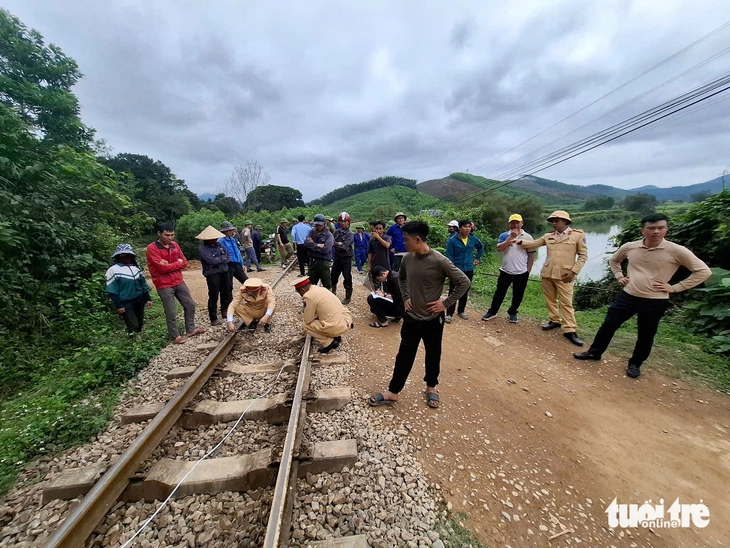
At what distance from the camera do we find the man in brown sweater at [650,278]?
128 inches

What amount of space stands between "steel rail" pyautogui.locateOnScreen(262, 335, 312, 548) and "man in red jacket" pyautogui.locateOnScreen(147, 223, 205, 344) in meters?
2.70

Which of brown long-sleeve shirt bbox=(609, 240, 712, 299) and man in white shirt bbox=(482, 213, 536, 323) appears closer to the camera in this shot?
brown long-sleeve shirt bbox=(609, 240, 712, 299)

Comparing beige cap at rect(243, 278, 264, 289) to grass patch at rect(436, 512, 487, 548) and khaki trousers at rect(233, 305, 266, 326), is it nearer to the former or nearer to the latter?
khaki trousers at rect(233, 305, 266, 326)

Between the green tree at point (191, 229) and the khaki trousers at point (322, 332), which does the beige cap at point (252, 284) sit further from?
the green tree at point (191, 229)

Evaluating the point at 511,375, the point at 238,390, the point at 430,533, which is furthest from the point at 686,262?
the point at 238,390

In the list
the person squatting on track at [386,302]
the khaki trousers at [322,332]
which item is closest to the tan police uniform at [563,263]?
the person squatting on track at [386,302]

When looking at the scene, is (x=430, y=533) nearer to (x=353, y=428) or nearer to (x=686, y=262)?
(x=353, y=428)

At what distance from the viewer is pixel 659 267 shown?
3.37 m

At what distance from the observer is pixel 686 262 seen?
3.26 metres

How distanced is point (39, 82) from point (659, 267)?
1259cm

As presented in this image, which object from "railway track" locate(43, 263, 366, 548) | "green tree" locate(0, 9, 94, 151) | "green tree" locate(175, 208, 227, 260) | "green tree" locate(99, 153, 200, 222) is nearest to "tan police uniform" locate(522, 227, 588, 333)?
"railway track" locate(43, 263, 366, 548)

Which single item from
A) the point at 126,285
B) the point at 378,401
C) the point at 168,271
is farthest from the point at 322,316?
the point at 126,285

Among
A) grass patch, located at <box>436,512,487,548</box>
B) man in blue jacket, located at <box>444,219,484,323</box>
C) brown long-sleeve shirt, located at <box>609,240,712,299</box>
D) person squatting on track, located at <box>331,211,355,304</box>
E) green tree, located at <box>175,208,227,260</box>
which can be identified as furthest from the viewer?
green tree, located at <box>175,208,227,260</box>

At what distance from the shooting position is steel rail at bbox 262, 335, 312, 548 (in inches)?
63.3
